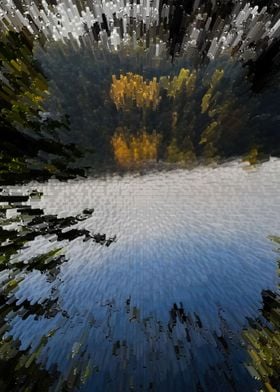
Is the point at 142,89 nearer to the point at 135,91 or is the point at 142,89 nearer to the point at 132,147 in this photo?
the point at 135,91

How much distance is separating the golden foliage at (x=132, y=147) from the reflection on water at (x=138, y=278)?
0.04m

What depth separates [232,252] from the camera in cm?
95

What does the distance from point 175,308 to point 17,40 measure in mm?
710

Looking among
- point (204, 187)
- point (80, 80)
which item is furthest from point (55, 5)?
point (204, 187)

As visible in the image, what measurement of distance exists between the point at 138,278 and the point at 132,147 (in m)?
0.31

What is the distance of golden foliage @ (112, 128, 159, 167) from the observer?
101 cm

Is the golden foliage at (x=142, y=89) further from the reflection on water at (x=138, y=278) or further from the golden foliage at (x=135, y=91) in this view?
the reflection on water at (x=138, y=278)

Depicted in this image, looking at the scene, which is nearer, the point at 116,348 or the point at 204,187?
the point at 116,348

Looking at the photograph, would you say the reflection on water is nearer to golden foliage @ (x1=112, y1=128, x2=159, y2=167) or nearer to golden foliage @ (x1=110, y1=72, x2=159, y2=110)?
golden foliage @ (x1=112, y1=128, x2=159, y2=167)

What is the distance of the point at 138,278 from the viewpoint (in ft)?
3.05

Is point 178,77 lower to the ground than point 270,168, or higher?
higher

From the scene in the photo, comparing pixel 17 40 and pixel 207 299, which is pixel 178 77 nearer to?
pixel 17 40

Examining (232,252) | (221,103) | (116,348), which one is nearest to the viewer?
(116,348)

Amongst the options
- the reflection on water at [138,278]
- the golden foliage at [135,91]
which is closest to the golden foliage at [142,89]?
the golden foliage at [135,91]
